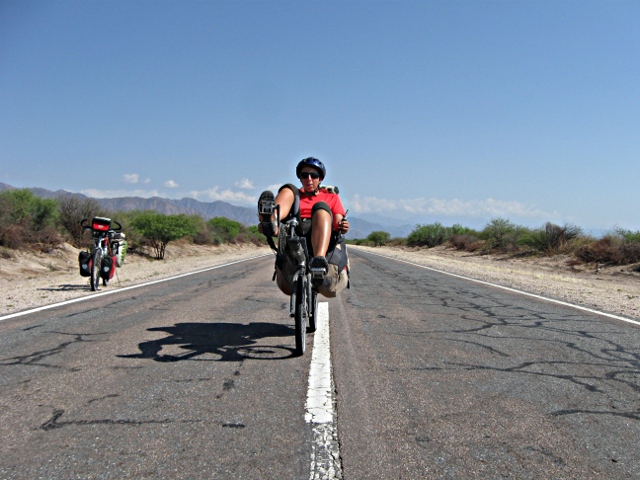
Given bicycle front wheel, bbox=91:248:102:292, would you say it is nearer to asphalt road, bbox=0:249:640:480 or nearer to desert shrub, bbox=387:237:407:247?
asphalt road, bbox=0:249:640:480

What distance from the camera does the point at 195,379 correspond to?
4082 mm

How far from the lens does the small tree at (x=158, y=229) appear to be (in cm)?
3341

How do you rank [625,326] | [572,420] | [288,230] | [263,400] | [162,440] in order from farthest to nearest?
[625,326] → [288,230] → [263,400] → [572,420] → [162,440]

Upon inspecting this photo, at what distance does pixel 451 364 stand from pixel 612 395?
1.30 meters

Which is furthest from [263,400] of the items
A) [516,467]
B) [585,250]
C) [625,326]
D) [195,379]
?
[585,250]

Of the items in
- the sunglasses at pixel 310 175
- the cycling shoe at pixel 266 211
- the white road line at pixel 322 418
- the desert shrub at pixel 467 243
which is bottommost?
the white road line at pixel 322 418

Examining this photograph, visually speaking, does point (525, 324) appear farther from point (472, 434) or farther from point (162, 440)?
point (162, 440)

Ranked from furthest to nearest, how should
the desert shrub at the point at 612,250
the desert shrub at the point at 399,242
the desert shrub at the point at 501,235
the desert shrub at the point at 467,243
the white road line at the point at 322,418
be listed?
the desert shrub at the point at 399,242, the desert shrub at the point at 467,243, the desert shrub at the point at 501,235, the desert shrub at the point at 612,250, the white road line at the point at 322,418

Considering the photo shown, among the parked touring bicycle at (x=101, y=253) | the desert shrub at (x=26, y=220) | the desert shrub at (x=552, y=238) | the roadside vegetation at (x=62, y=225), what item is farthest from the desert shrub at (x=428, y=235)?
the parked touring bicycle at (x=101, y=253)

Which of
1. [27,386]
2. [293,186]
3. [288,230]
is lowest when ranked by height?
[27,386]

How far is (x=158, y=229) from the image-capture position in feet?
110

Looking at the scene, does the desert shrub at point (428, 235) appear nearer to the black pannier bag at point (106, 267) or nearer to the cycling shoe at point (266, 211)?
the black pannier bag at point (106, 267)

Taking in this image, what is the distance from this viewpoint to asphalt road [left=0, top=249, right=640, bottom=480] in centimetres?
267

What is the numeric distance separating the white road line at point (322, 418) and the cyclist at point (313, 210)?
95cm
